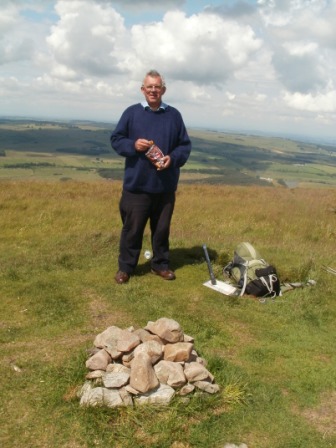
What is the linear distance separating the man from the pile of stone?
280 centimetres

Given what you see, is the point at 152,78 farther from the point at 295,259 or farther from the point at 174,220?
the point at 174,220

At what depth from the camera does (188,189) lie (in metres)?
21.1

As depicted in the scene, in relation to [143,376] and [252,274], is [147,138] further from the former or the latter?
[143,376]

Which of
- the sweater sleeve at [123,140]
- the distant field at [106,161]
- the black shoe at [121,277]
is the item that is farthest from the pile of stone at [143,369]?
the distant field at [106,161]

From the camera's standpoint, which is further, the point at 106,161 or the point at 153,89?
the point at 106,161

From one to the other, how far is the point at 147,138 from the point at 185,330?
3.34 metres

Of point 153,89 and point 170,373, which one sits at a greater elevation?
point 153,89

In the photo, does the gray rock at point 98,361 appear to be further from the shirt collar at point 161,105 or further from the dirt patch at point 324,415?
the shirt collar at point 161,105

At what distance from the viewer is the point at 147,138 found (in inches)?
279

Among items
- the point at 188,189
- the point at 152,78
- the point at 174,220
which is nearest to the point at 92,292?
the point at 152,78

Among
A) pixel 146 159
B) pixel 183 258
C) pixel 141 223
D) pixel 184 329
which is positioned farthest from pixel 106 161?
pixel 184 329

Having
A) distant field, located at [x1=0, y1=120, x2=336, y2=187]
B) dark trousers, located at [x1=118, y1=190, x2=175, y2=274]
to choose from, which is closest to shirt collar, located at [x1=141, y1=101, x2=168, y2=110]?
dark trousers, located at [x1=118, y1=190, x2=175, y2=274]

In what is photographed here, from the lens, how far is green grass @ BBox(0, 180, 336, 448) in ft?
12.9

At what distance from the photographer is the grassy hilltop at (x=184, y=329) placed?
12.9ft
